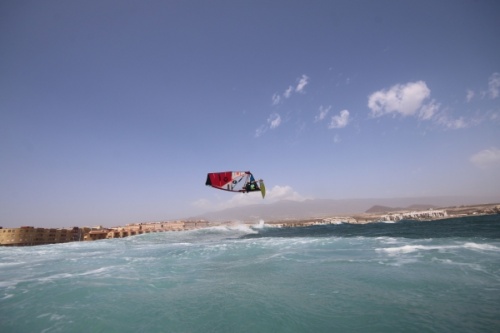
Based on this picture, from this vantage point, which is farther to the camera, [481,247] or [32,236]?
[32,236]

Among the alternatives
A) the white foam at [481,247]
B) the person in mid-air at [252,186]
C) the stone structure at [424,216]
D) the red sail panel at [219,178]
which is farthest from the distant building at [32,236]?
the stone structure at [424,216]

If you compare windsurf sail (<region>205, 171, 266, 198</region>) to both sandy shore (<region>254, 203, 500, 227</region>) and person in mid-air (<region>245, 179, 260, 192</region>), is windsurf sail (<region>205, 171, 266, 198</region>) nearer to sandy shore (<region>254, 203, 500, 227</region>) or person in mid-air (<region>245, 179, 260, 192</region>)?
person in mid-air (<region>245, 179, 260, 192</region>)

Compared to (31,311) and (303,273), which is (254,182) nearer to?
(303,273)

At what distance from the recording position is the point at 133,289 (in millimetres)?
12461

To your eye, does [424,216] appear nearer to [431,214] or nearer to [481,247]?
[431,214]

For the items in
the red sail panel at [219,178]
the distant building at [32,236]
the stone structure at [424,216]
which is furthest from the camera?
the stone structure at [424,216]

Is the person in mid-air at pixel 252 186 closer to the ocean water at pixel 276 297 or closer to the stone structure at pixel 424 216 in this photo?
the ocean water at pixel 276 297

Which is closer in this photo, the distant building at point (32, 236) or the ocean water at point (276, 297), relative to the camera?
the ocean water at point (276, 297)

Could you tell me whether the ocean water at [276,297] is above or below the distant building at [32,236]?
below

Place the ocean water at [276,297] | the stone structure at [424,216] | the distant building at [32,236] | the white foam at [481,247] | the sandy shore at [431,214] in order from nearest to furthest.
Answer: the ocean water at [276,297]
the white foam at [481,247]
the distant building at [32,236]
the sandy shore at [431,214]
the stone structure at [424,216]

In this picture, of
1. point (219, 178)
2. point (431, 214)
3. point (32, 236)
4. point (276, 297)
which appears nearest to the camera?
point (276, 297)

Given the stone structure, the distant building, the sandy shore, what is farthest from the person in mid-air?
the stone structure

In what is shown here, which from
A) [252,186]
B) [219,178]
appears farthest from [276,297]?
[219,178]

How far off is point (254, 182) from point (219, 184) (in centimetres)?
269
